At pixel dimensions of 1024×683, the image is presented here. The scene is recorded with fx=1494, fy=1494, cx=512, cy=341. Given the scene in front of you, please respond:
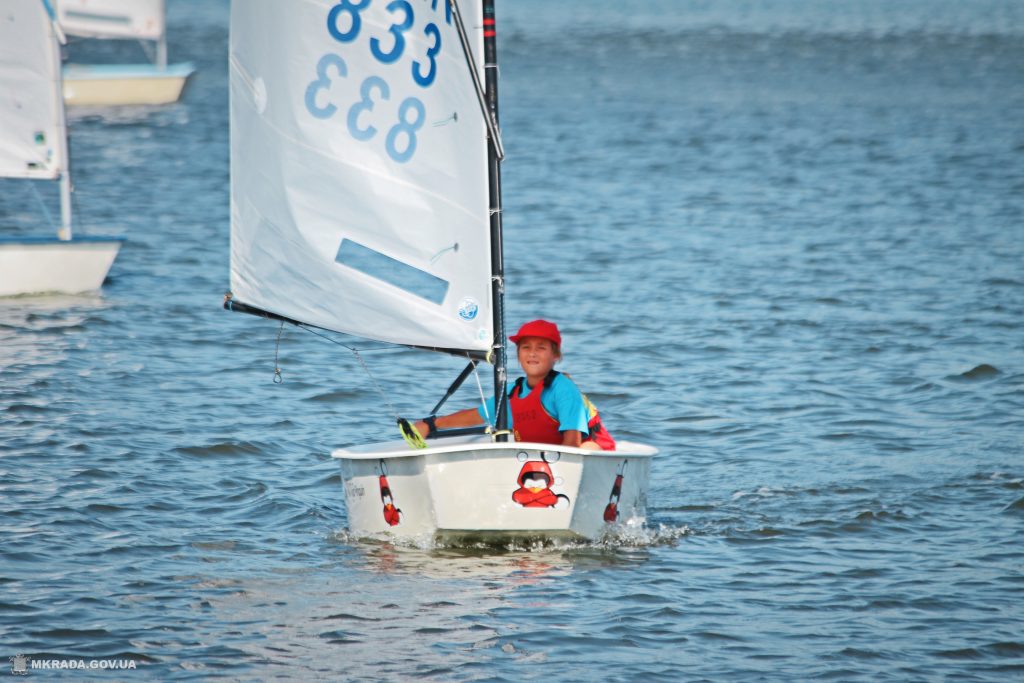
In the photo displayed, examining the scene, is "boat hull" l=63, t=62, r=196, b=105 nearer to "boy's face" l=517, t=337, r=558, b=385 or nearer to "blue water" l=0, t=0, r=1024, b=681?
"blue water" l=0, t=0, r=1024, b=681

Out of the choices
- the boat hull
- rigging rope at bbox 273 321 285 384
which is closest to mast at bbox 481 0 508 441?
rigging rope at bbox 273 321 285 384

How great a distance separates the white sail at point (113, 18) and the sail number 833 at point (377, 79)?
25534 mm

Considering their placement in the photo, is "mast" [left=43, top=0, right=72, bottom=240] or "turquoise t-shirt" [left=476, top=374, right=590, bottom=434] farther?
"mast" [left=43, top=0, right=72, bottom=240]

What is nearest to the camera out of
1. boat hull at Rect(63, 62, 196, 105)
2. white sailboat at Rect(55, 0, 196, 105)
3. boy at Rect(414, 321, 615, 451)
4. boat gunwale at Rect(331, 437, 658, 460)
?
boat gunwale at Rect(331, 437, 658, 460)

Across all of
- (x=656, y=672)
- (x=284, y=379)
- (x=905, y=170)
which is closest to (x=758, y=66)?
(x=905, y=170)

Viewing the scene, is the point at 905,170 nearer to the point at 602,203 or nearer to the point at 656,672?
the point at 602,203

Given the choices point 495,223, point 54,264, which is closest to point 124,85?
point 54,264

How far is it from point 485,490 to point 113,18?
2812cm

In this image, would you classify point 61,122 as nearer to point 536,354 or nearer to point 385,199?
point 385,199

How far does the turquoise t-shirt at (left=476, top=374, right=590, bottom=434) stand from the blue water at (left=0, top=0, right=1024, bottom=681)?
0.78 metres

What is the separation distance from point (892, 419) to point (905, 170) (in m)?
15.5

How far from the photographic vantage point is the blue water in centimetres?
805

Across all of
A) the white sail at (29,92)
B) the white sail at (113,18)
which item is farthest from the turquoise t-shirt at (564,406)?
the white sail at (113,18)

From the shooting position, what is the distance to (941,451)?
1172cm
